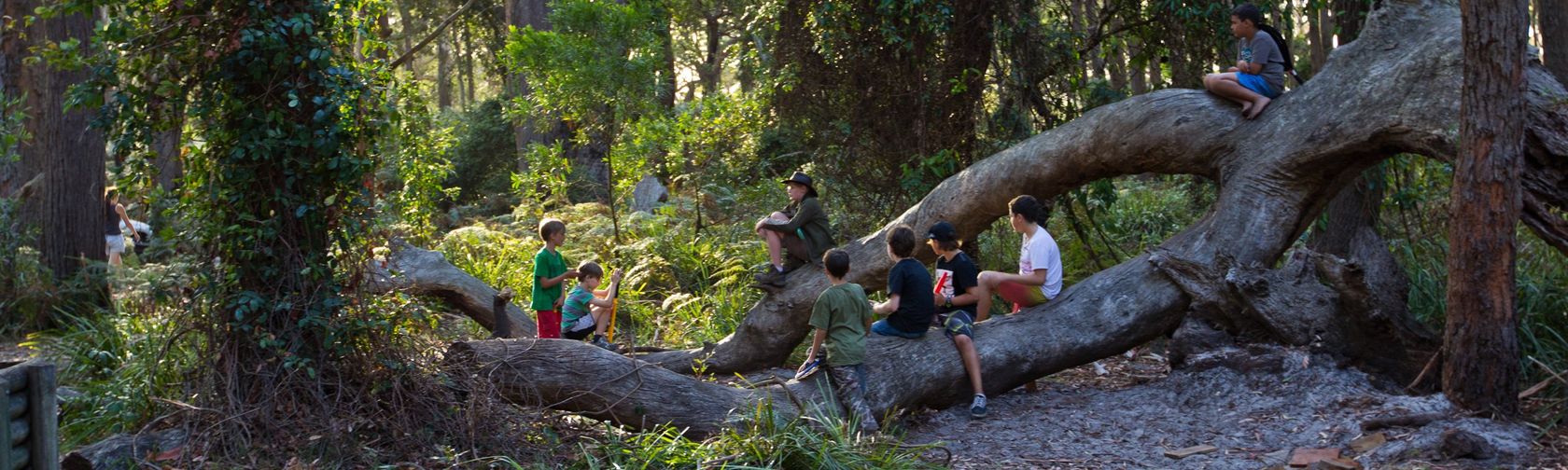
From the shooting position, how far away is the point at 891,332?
798cm

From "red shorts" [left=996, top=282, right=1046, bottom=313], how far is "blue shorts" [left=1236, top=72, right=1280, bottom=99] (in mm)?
1952

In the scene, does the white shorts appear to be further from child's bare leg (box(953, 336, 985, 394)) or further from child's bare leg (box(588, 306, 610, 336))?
child's bare leg (box(953, 336, 985, 394))

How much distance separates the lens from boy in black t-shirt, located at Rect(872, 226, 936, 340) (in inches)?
308

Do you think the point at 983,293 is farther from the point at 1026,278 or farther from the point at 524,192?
the point at 524,192

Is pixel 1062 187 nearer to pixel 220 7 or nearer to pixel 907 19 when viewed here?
pixel 907 19

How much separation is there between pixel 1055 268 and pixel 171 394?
550 centimetres

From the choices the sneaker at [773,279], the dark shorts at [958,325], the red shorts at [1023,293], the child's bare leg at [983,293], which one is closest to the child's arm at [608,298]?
the sneaker at [773,279]

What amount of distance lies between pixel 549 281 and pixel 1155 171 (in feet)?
14.9

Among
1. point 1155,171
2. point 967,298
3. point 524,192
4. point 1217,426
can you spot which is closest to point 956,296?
point 967,298

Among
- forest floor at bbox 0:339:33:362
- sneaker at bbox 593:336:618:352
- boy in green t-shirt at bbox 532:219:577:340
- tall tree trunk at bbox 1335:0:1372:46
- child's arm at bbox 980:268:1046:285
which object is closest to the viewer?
child's arm at bbox 980:268:1046:285

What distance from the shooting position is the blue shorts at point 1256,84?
8203mm

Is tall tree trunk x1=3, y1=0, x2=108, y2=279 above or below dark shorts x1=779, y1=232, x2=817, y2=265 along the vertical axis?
above

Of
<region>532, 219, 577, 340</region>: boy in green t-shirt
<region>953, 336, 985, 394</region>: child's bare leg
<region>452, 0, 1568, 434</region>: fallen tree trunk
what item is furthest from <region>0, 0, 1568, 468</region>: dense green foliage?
<region>953, 336, 985, 394</region>: child's bare leg

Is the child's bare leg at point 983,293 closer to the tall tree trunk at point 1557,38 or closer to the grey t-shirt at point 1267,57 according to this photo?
the grey t-shirt at point 1267,57
